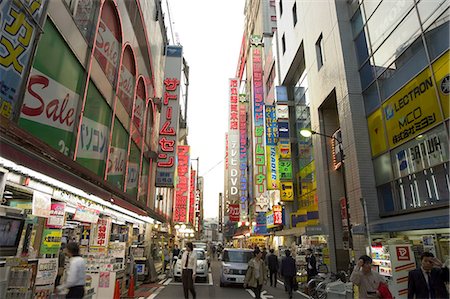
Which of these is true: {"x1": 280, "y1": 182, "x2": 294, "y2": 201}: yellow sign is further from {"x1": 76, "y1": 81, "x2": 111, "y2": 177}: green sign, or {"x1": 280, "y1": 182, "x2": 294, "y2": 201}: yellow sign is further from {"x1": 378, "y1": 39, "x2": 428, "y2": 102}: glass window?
{"x1": 76, "y1": 81, "x2": 111, "y2": 177}: green sign

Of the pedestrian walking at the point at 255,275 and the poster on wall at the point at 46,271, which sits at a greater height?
the poster on wall at the point at 46,271

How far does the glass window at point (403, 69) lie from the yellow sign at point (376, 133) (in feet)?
3.04

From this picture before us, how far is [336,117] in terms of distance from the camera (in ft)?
66.2

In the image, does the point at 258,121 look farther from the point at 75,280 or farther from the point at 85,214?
the point at 75,280

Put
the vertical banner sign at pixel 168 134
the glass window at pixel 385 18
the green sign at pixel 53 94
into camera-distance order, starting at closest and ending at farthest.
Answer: the green sign at pixel 53 94
the glass window at pixel 385 18
the vertical banner sign at pixel 168 134

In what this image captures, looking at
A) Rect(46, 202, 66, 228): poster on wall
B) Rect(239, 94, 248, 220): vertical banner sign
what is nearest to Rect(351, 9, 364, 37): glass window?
Rect(46, 202, 66, 228): poster on wall

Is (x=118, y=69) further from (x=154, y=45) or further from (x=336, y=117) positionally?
(x=336, y=117)

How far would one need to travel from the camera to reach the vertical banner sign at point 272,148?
85.8 feet

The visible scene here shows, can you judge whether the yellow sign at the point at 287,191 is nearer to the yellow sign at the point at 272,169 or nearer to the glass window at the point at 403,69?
the yellow sign at the point at 272,169

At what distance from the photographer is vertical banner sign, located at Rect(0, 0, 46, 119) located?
17.1ft

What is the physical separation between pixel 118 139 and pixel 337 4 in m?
15.1

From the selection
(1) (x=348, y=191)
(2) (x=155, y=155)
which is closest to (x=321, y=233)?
(1) (x=348, y=191)

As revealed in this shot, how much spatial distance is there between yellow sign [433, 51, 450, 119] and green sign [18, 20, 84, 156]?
1229 centimetres

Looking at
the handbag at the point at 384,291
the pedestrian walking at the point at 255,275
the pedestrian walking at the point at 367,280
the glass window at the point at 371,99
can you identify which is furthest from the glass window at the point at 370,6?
the handbag at the point at 384,291
